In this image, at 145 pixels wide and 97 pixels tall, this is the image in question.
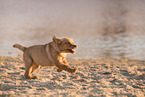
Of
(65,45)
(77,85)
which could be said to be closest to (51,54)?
(65,45)

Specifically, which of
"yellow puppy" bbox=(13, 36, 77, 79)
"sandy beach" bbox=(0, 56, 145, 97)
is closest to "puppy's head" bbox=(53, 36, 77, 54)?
"yellow puppy" bbox=(13, 36, 77, 79)

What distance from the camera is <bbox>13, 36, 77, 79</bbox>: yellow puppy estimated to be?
5207 millimetres

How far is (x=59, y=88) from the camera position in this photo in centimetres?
526

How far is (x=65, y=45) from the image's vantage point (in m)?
5.18

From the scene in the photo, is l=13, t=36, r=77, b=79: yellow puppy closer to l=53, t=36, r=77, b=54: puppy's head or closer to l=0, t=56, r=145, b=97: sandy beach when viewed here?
l=53, t=36, r=77, b=54: puppy's head

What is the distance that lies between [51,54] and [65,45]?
0.51 m

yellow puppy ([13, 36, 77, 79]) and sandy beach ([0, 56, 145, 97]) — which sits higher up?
yellow puppy ([13, 36, 77, 79])

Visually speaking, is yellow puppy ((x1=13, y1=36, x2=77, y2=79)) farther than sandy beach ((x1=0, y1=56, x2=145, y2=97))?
Yes

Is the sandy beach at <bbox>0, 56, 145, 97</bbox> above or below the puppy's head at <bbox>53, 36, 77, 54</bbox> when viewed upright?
below

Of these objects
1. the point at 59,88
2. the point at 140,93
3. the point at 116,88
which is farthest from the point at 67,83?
the point at 140,93

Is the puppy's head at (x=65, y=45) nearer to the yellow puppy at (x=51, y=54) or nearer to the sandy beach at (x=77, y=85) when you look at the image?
the yellow puppy at (x=51, y=54)

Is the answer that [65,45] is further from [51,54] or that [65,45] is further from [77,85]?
[77,85]

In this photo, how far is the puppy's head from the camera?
16.9ft

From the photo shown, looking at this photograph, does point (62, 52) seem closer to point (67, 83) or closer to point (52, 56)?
point (52, 56)
